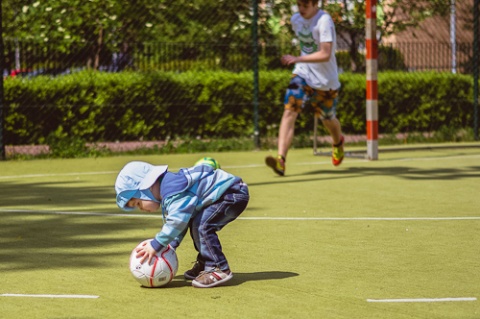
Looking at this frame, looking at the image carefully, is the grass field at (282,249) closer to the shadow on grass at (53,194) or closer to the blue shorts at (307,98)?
the shadow on grass at (53,194)

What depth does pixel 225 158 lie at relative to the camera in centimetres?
1370

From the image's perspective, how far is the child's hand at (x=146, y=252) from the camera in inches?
225

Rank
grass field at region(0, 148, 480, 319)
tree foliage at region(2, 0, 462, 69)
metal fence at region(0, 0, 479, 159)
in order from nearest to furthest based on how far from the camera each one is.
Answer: grass field at region(0, 148, 480, 319)
metal fence at region(0, 0, 479, 159)
tree foliage at region(2, 0, 462, 69)

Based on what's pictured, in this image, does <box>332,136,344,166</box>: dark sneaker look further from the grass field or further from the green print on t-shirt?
the green print on t-shirt

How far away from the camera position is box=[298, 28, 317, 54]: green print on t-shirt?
446 inches

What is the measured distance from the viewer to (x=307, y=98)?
1141cm

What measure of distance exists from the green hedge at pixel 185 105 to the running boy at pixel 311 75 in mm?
3981

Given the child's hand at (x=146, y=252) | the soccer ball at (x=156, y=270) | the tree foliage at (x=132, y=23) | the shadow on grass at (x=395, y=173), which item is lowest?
the shadow on grass at (x=395, y=173)

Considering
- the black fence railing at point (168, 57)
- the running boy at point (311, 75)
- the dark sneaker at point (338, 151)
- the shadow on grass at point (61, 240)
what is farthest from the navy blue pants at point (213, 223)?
the black fence railing at point (168, 57)

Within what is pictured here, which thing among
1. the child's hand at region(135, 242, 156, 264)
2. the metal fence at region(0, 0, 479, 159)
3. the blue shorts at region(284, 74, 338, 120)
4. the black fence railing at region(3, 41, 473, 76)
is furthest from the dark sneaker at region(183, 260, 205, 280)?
the black fence railing at region(3, 41, 473, 76)

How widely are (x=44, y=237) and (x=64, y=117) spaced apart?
7326 mm

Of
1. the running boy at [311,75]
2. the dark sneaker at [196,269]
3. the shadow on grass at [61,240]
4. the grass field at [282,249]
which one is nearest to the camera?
the grass field at [282,249]

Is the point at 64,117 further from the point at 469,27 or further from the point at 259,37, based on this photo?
the point at 469,27

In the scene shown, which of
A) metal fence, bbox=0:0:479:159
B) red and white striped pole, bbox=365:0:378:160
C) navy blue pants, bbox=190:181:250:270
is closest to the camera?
navy blue pants, bbox=190:181:250:270
